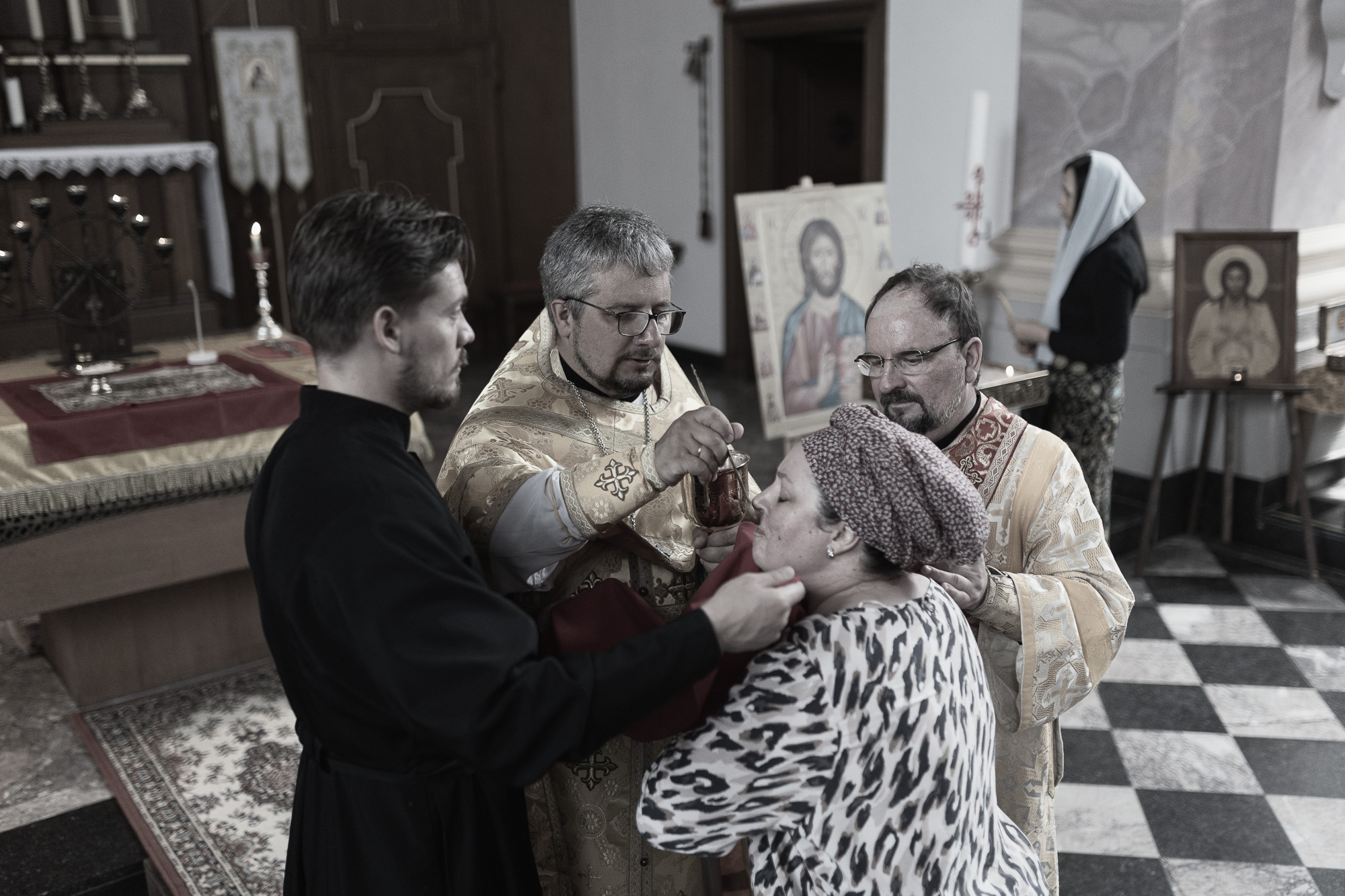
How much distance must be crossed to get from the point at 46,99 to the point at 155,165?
2.03 feet

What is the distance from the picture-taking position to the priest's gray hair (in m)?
1.85

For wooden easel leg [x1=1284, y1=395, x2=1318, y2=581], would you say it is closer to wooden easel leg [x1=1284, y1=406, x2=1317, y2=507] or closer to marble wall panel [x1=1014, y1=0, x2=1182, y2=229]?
wooden easel leg [x1=1284, y1=406, x2=1317, y2=507]

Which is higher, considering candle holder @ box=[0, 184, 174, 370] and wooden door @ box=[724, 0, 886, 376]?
wooden door @ box=[724, 0, 886, 376]

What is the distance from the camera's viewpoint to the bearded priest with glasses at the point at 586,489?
177 cm

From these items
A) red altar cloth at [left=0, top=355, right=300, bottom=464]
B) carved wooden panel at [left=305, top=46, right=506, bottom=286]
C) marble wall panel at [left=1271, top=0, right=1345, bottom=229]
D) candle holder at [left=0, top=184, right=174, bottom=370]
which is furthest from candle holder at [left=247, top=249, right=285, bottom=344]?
marble wall panel at [left=1271, top=0, right=1345, bottom=229]

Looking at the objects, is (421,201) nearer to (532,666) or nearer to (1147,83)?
(532,666)

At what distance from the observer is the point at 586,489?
1.66 m

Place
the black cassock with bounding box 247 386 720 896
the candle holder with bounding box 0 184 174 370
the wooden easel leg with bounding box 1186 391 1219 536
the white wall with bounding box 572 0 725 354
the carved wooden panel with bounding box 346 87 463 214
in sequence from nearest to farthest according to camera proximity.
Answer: the black cassock with bounding box 247 386 720 896, the candle holder with bounding box 0 184 174 370, the wooden easel leg with bounding box 1186 391 1219 536, the white wall with bounding box 572 0 725 354, the carved wooden panel with bounding box 346 87 463 214

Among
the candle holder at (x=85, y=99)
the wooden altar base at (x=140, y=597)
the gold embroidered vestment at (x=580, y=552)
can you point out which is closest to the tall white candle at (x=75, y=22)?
the candle holder at (x=85, y=99)

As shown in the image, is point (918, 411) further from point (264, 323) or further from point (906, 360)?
point (264, 323)

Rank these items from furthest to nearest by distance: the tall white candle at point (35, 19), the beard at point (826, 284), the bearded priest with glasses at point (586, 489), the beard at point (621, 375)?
the tall white candle at point (35, 19), the beard at point (826, 284), the beard at point (621, 375), the bearded priest with glasses at point (586, 489)

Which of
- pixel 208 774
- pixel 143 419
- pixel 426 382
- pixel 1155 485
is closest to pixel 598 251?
pixel 426 382

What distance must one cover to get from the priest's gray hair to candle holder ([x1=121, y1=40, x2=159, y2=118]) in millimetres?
5361

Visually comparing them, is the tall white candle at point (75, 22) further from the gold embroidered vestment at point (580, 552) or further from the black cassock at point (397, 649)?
the black cassock at point (397, 649)
